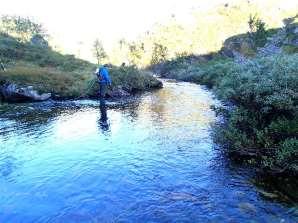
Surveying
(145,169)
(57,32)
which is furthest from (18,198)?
(57,32)

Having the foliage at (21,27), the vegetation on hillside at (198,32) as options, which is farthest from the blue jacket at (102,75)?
the foliage at (21,27)

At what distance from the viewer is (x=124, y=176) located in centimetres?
1509

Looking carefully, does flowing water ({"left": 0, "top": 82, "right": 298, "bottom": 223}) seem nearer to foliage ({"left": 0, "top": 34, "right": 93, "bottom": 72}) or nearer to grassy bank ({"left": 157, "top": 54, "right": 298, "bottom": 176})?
grassy bank ({"left": 157, "top": 54, "right": 298, "bottom": 176})

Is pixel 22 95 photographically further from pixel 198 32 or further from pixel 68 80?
pixel 198 32

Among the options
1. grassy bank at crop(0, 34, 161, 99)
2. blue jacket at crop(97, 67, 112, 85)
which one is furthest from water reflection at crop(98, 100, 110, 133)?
grassy bank at crop(0, 34, 161, 99)

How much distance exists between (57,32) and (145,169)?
191362mm

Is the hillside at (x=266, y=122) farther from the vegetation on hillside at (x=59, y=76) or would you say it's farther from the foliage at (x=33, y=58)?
the foliage at (x=33, y=58)

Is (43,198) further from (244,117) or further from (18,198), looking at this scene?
(244,117)

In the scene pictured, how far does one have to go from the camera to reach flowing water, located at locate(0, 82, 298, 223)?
38.8 feet

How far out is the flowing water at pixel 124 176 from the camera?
1184 cm

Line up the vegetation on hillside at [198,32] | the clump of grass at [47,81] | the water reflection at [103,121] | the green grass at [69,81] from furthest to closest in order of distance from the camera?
the vegetation on hillside at [198,32] < the green grass at [69,81] < the clump of grass at [47,81] < the water reflection at [103,121]

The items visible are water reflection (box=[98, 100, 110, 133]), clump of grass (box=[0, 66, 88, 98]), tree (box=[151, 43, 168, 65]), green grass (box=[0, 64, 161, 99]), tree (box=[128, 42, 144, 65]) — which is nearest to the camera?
water reflection (box=[98, 100, 110, 133])

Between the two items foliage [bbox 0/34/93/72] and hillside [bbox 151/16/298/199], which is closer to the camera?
hillside [bbox 151/16/298/199]

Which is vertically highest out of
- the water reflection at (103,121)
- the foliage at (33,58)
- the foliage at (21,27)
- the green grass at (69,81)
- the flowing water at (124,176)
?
the foliage at (21,27)
